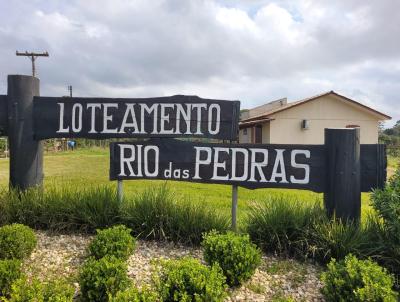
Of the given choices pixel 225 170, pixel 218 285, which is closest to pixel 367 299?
pixel 218 285

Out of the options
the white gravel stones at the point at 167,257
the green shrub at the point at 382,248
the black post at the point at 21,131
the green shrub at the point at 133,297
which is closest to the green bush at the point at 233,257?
the white gravel stones at the point at 167,257

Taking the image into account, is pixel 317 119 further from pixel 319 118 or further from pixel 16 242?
pixel 16 242

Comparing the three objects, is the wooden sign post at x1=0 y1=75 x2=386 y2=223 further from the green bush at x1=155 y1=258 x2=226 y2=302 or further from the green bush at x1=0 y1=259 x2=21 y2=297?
the green bush at x1=0 y1=259 x2=21 y2=297

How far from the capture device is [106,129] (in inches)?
197

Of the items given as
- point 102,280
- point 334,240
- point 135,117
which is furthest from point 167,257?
point 135,117

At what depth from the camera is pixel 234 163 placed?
4.64 m

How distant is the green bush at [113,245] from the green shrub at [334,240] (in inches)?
74.5

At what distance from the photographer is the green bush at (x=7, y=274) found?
309cm

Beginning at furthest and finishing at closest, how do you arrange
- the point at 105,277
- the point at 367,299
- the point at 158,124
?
the point at 158,124 → the point at 105,277 → the point at 367,299

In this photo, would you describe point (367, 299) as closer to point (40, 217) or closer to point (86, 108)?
point (40, 217)

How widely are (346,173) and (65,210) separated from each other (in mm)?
3446

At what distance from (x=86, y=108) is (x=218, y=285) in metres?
3.22

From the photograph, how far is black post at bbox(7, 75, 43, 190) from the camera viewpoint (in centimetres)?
498

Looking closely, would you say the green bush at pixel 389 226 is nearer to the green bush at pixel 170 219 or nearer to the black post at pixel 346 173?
the black post at pixel 346 173
